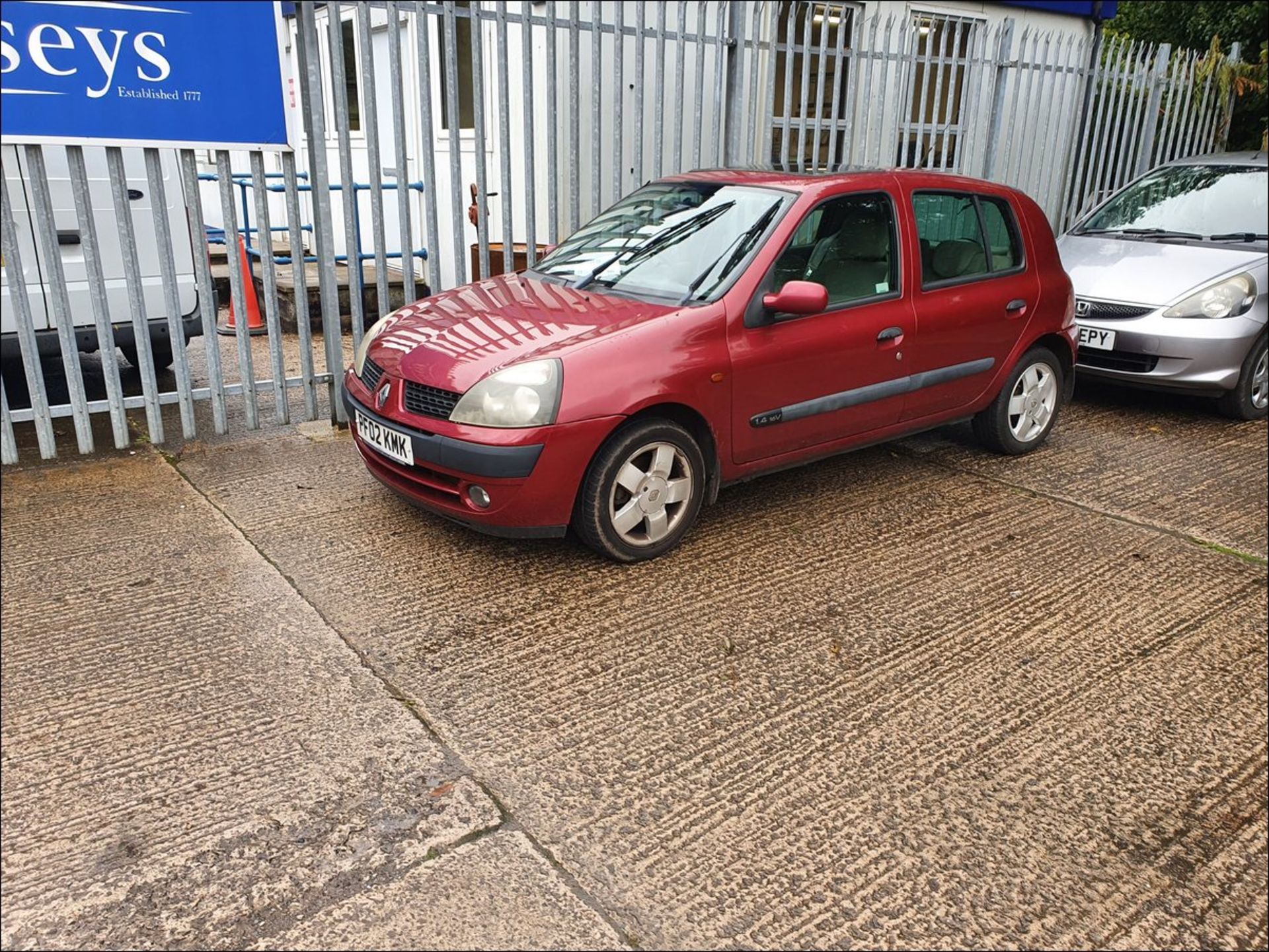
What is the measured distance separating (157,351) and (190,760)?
3.30 metres

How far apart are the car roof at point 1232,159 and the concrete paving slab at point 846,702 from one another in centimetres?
438

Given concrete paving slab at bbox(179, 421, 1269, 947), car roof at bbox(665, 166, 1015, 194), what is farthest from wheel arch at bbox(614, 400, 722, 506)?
car roof at bbox(665, 166, 1015, 194)

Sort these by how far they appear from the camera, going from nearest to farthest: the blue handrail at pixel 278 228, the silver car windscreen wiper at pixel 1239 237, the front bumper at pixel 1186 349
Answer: the front bumper at pixel 1186 349
the silver car windscreen wiper at pixel 1239 237
the blue handrail at pixel 278 228

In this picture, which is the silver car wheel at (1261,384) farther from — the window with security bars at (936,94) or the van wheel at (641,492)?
the van wheel at (641,492)

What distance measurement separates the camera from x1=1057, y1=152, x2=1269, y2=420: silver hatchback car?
21.0 ft

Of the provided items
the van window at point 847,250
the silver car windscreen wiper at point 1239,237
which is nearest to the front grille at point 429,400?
the van window at point 847,250

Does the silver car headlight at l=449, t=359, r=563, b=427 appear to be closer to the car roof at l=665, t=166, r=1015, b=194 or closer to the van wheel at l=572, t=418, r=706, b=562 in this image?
the van wheel at l=572, t=418, r=706, b=562

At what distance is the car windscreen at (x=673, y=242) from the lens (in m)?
4.38

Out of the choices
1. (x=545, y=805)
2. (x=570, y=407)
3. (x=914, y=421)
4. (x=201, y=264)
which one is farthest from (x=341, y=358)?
(x=545, y=805)

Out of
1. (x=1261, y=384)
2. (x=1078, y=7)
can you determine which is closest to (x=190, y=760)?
(x=1261, y=384)

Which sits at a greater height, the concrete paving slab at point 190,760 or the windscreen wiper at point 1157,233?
the windscreen wiper at point 1157,233

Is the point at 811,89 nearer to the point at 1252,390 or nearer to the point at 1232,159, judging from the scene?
the point at 1232,159

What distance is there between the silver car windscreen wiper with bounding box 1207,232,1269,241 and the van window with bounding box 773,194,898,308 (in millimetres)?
3564

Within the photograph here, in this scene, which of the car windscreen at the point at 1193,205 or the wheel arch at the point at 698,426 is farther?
the car windscreen at the point at 1193,205
